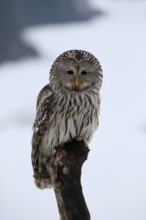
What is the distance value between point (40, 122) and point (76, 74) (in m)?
0.69

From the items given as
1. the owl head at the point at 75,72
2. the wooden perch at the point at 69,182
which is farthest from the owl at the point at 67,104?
the wooden perch at the point at 69,182

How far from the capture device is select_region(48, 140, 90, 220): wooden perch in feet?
15.3

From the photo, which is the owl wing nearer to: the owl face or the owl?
the owl

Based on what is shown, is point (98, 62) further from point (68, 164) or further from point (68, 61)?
point (68, 164)

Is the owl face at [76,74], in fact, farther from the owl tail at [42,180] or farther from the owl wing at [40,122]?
the owl tail at [42,180]

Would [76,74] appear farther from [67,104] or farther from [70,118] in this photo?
[70,118]

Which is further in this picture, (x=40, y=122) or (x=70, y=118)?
(x=40, y=122)

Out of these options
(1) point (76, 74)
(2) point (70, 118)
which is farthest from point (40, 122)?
(1) point (76, 74)

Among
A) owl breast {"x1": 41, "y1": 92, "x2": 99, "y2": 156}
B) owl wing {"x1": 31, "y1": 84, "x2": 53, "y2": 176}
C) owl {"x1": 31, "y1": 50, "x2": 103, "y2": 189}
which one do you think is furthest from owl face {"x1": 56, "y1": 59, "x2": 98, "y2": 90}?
owl wing {"x1": 31, "y1": 84, "x2": 53, "y2": 176}

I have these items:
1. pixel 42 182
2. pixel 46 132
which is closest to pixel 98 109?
pixel 46 132

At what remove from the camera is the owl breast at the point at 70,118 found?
6.22m

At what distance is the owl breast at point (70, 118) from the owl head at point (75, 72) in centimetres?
12

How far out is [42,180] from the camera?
599 cm

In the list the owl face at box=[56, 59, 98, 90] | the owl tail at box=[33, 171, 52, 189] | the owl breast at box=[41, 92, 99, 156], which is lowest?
the owl tail at box=[33, 171, 52, 189]
